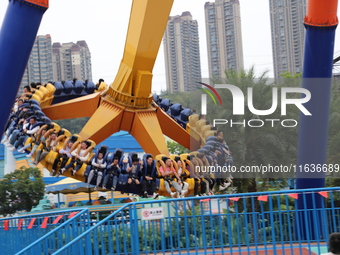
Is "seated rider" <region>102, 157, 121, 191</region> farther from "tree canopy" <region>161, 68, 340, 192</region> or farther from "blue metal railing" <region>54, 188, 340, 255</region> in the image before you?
"tree canopy" <region>161, 68, 340, 192</region>

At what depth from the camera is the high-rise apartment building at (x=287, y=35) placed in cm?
7156

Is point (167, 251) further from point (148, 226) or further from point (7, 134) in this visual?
point (7, 134)

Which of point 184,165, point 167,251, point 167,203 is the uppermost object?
point 184,165

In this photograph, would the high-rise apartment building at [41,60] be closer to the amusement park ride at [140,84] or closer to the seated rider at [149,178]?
the amusement park ride at [140,84]

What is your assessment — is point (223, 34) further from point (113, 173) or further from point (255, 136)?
point (113, 173)

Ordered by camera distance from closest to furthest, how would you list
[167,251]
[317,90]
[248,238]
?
[248,238] → [167,251] → [317,90]

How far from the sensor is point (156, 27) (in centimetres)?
1240

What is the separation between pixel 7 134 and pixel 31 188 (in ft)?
46.9

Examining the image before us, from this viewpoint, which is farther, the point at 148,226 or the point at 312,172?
the point at 312,172

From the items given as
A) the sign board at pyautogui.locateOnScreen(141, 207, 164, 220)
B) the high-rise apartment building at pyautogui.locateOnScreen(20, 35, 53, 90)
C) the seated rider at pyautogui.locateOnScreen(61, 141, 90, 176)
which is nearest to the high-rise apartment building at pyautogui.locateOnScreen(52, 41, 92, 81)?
the high-rise apartment building at pyautogui.locateOnScreen(20, 35, 53, 90)

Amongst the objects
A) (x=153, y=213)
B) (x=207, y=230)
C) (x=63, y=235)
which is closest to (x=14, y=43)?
(x=63, y=235)

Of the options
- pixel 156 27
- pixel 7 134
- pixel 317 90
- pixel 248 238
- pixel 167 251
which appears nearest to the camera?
pixel 248 238

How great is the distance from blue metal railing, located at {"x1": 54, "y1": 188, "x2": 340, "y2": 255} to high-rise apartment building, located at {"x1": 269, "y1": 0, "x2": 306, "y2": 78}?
213 ft

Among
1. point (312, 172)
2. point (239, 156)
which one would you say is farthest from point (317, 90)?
point (239, 156)
